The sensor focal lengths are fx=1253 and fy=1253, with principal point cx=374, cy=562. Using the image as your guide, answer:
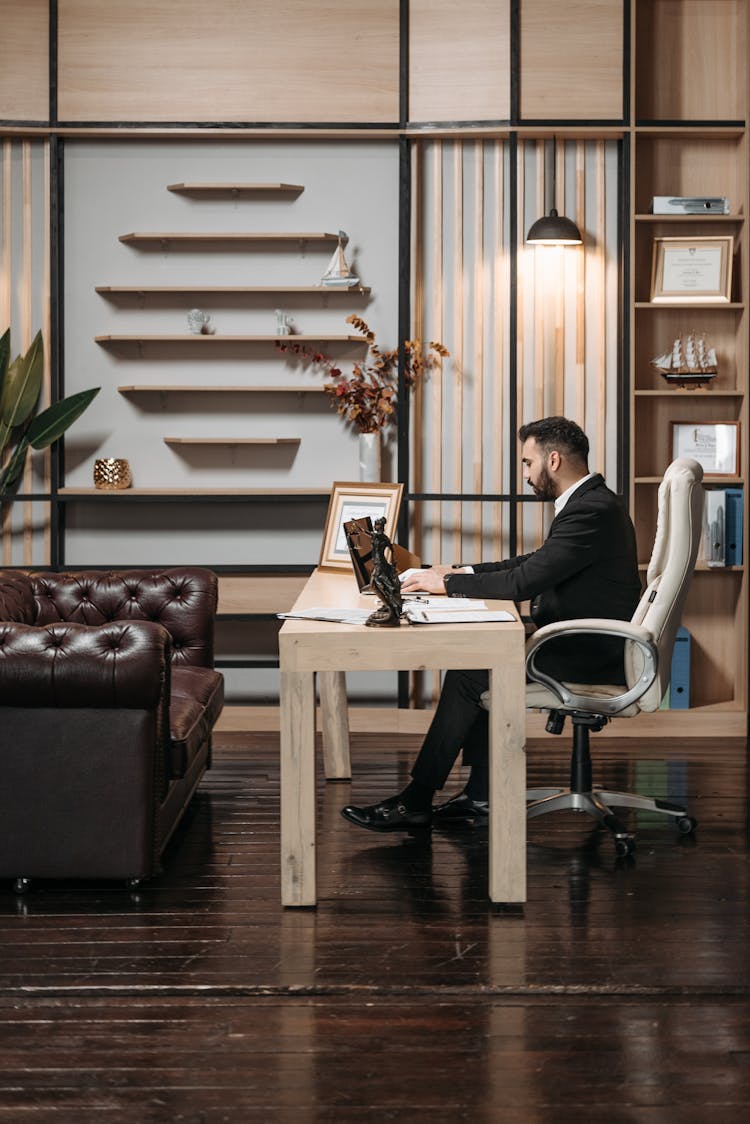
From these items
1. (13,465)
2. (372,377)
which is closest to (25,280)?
(13,465)

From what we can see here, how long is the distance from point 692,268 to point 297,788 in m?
3.58

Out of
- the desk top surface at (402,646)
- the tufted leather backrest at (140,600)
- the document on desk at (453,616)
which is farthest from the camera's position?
the tufted leather backrest at (140,600)

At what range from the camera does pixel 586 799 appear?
414 cm

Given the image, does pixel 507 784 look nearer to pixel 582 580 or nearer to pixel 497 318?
pixel 582 580

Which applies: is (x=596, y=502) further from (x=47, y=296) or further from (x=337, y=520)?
(x=47, y=296)

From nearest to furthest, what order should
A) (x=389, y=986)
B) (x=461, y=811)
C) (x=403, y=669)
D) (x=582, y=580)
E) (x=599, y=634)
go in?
(x=389, y=986), (x=403, y=669), (x=599, y=634), (x=582, y=580), (x=461, y=811)

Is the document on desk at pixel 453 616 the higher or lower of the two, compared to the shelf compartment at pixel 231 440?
lower

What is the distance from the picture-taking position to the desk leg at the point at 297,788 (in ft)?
11.3

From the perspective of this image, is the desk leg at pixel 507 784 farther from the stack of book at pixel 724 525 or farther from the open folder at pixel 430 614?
the stack of book at pixel 724 525

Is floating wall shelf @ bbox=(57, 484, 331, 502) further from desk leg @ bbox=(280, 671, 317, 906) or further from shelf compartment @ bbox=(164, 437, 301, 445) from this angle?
desk leg @ bbox=(280, 671, 317, 906)

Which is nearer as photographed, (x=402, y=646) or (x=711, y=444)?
(x=402, y=646)

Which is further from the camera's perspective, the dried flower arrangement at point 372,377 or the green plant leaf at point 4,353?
the dried flower arrangement at point 372,377

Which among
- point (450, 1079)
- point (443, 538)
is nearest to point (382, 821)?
point (450, 1079)

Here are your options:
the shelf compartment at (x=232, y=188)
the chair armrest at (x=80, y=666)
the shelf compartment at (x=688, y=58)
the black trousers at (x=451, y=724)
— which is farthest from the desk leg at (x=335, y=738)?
the shelf compartment at (x=688, y=58)
